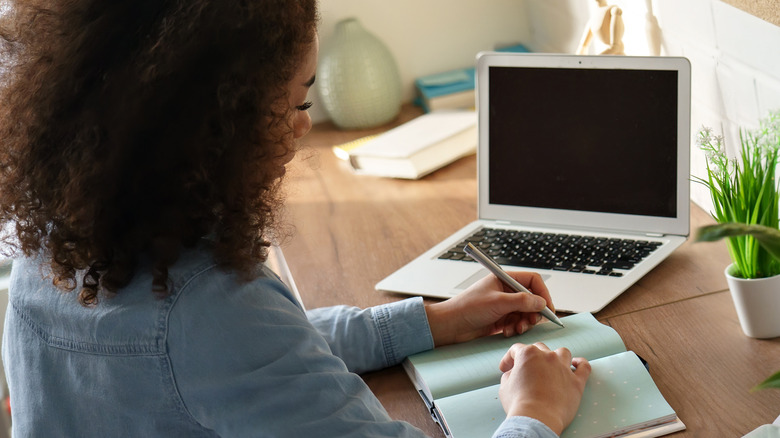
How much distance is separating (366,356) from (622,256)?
40cm

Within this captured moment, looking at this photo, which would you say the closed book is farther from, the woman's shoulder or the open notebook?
the woman's shoulder

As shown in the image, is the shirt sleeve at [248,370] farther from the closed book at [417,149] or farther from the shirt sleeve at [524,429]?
the closed book at [417,149]

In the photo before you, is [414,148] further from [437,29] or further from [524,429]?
[524,429]

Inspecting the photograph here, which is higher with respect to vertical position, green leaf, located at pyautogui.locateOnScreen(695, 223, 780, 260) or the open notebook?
green leaf, located at pyautogui.locateOnScreen(695, 223, 780, 260)

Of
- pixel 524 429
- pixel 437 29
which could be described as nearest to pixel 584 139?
pixel 524 429

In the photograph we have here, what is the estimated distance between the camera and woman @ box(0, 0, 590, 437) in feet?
2.24

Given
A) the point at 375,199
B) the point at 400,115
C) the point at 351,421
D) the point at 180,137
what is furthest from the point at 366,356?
the point at 400,115

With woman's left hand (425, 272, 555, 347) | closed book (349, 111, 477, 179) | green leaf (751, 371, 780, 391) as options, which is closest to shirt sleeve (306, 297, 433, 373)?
woman's left hand (425, 272, 555, 347)

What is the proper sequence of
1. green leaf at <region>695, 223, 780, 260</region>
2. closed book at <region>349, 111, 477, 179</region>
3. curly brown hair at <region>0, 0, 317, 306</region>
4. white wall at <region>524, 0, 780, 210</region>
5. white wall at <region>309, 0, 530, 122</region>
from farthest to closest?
1. white wall at <region>309, 0, 530, 122</region>
2. closed book at <region>349, 111, 477, 179</region>
3. white wall at <region>524, 0, 780, 210</region>
4. curly brown hair at <region>0, 0, 317, 306</region>
5. green leaf at <region>695, 223, 780, 260</region>

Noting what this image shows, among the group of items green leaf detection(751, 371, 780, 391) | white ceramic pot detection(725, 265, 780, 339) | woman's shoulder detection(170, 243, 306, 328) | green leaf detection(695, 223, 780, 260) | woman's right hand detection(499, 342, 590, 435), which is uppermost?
green leaf detection(695, 223, 780, 260)

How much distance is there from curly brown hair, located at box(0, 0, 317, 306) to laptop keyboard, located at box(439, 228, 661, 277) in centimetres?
56

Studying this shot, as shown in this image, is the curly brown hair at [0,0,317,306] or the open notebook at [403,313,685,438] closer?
the curly brown hair at [0,0,317,306]

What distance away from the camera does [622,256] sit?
119 cm

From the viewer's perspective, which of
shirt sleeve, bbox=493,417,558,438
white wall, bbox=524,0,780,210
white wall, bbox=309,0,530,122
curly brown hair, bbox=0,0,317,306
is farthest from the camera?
white wall, bbox=309,0,530,122
